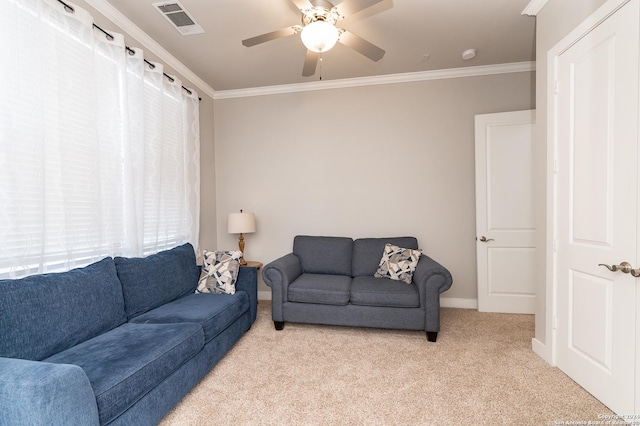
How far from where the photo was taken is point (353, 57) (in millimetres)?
3227

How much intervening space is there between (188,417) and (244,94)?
11.9 feet

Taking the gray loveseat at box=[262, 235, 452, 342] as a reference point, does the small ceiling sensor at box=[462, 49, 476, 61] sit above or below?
above

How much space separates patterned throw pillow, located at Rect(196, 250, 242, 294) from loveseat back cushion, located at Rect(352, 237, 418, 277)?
1355mm

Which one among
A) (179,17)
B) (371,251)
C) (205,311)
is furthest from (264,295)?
(179,17)

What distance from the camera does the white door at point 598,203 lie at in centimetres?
166

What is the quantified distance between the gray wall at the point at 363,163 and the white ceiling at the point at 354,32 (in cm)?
31

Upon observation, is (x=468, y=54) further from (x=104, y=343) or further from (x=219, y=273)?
(x=104, y=343)

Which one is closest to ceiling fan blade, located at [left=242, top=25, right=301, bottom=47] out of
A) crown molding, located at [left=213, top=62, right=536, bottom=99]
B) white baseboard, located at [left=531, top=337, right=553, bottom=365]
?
crown molding, located at [left=213, top=62, right=536, bottom=99]

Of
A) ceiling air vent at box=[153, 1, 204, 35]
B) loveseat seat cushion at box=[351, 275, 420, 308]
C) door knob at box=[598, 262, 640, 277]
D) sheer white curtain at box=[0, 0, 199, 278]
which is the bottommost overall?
loveseat seat cushion at box=[351, 275, 420, 308]

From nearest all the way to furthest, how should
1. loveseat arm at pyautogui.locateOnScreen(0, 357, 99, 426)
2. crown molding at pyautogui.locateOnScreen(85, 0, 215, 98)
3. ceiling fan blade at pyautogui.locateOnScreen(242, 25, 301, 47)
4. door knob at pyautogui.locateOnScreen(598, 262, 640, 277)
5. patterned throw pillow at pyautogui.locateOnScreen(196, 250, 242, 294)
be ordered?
loveseat arm at pyautogui.locateOnScreen(0, 357, 99, 426) < door knob at pyautogui.locateOnScreen(598, 262, 640, 277) < ceiling fan blade at pyautogui.locateOnScreen(242, 25, 301, 47) < crown molding at pyautogui.locateOnScreen(85, 0, 215, 98) < patterned throw pillow at pyautogui.locateOnScreen(196, 250, 242, 294)

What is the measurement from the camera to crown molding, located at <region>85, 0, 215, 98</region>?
234 centimetres

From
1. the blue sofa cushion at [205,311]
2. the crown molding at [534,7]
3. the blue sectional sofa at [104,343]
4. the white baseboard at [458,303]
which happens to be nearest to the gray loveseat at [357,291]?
the blue sofa cushion at [205,311]

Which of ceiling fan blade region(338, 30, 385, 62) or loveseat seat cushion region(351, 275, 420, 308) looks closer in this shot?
ceiling fan blade region(338, 30, 385, 62)

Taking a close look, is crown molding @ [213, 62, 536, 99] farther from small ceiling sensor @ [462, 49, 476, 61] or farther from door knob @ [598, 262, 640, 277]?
door knob @ [598, 262, 640, 277]
